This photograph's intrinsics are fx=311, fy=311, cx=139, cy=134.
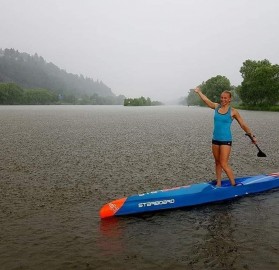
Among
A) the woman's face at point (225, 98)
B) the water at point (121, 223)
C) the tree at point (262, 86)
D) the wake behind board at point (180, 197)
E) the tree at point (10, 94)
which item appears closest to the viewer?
the water at point (121, 223)

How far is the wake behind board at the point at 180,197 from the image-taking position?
8.83 m

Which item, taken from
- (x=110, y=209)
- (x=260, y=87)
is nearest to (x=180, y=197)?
(x=110, y=209)

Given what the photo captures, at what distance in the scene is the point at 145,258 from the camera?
6465 millimetres

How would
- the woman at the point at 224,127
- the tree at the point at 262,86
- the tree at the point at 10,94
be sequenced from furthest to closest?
the tree at the point at 10,94 < the tree at the point at 262,86 < the woman at the point at 224,127

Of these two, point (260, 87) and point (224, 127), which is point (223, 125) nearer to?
point (224, 127)

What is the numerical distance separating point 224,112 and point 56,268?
21.1 feet

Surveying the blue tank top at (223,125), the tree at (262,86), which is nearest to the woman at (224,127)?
the blue tank top at (223,125)

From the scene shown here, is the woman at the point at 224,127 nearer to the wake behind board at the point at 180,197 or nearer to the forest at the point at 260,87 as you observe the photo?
the wake behind board at the point at 180,197

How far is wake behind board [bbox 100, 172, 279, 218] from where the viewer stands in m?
8.83

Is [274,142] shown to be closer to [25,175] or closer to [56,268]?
[25,175]

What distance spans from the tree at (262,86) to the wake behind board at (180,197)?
3267 inches

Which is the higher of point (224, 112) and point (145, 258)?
point (224, 112)

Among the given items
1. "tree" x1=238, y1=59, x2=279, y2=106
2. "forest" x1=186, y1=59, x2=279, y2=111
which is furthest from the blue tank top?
"tree" x1=238, y1=59, x2=279, y2=106

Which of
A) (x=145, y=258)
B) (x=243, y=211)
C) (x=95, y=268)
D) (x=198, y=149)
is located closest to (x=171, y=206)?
(x=243, y=211)
